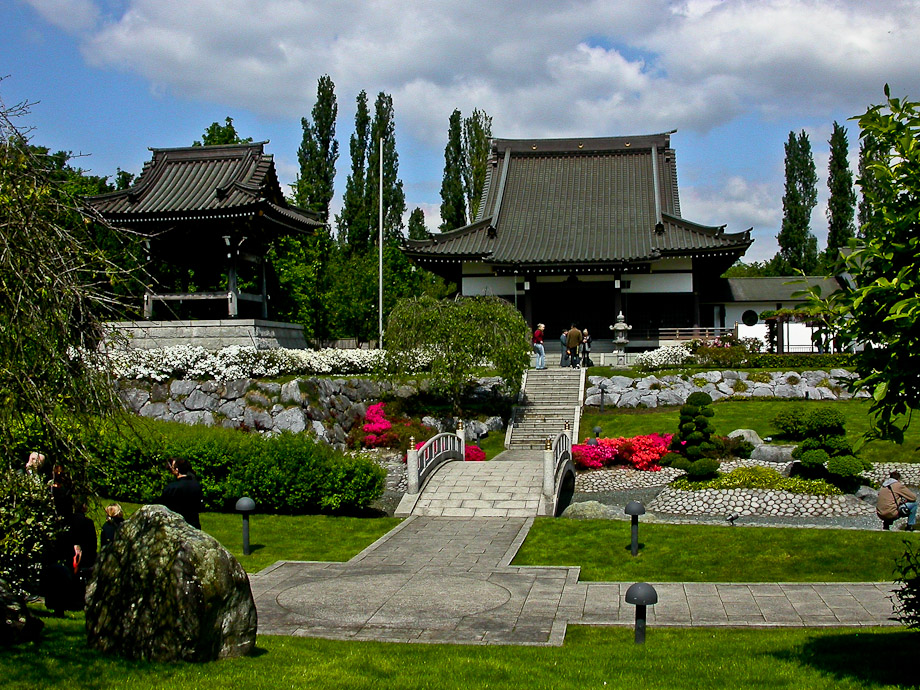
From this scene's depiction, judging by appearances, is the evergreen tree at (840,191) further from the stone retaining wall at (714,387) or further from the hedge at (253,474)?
the hedge at (253,474)

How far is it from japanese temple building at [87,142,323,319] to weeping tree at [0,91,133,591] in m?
19.8

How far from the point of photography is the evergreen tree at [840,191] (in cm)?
5228

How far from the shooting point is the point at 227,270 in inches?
1150

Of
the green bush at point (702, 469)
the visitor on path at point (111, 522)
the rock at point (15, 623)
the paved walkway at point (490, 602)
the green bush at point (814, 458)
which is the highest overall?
the visitor on path at point (111, 522)

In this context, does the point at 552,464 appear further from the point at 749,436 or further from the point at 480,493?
the point at 749,436

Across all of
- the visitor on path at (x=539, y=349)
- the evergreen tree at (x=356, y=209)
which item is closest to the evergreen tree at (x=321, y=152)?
the evergreen tree at (x=356, y=209)

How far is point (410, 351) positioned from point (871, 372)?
21366 millimetres

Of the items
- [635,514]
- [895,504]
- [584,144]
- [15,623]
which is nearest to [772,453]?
[895,504]

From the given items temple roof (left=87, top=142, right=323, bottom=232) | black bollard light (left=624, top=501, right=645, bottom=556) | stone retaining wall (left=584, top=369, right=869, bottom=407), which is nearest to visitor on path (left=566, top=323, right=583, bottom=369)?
stone retaining wall (left=584, top=369, right=869, bottom=407)

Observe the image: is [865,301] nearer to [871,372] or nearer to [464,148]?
[871,372]

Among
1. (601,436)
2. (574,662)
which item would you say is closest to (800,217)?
(601,436)

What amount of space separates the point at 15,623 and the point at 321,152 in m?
45.4

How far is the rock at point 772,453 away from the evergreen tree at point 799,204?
116ft

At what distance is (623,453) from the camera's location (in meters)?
23.5
